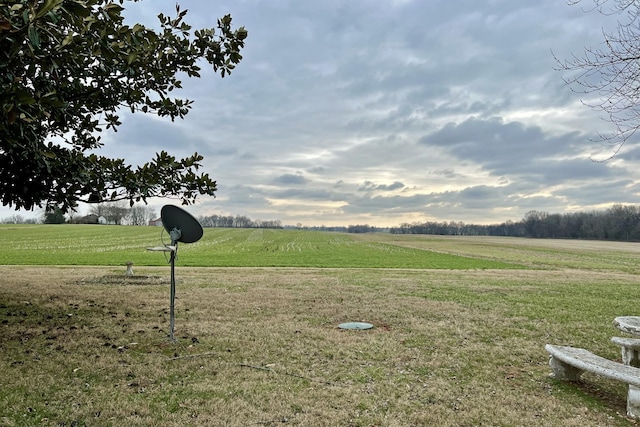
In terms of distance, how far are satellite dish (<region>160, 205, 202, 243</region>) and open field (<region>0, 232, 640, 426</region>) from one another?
75.2 inches

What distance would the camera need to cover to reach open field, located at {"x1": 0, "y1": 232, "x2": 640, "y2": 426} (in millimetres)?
4395

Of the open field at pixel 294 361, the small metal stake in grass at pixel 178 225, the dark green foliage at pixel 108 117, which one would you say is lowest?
the open field at pixel 294 361

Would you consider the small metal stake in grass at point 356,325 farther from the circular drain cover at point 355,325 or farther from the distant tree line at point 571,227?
the distant tree line at point 571,227

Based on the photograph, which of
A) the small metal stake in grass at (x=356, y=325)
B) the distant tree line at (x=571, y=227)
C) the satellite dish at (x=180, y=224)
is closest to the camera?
the satellite dish at (x=180, y=224)

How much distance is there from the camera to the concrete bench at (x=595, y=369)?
14.3 ft

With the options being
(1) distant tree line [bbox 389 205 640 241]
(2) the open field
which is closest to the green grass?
(2) the open field

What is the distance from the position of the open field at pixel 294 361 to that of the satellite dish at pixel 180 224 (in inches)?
75.2

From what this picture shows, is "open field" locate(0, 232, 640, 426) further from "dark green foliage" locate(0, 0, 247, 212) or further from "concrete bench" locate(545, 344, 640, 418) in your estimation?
"dark green foliage" locate(0, 0, 247, 212)

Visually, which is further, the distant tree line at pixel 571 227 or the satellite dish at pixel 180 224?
the distant tree line at pixel 571 227

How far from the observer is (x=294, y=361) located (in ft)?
19.9

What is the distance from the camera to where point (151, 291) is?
12547mm

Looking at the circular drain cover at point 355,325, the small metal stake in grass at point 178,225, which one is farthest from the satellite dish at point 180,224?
the circular drain cover at point 355,325

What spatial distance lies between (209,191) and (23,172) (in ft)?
10.8

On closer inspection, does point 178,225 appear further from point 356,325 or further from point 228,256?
point 228,256
